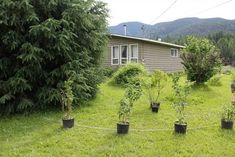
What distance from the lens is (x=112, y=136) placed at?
626 centimetres

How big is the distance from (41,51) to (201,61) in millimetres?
7538

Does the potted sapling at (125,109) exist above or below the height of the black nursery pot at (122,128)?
above

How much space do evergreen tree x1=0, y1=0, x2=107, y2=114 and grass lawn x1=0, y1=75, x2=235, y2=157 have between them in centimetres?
55

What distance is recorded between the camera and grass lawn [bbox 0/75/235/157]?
5547mm

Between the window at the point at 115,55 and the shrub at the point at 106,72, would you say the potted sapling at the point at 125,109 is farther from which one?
the window at the point at 115,55

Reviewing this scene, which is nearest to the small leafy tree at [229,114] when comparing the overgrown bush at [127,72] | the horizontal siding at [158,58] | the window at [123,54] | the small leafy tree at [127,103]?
the small leafy tree at [127,103]

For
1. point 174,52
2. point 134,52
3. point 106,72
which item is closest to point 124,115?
point 106,72

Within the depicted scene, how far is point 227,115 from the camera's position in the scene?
7059 mm

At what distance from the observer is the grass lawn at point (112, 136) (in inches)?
218

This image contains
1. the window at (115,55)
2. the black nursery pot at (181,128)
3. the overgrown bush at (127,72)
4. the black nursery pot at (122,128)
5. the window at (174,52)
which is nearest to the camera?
the black nursery pot at (122,128)

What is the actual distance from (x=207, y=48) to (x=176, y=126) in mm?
7702

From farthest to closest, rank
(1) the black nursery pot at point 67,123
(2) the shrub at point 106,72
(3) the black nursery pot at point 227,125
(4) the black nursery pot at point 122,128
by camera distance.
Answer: (2) the shrub at point 106,72 → (3) the black nursery pot at point 227,125 → (1) the black nursery pot at point 67,123 → (4) the black nursery pot at point 122,128

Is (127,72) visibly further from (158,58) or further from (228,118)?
(158,58)

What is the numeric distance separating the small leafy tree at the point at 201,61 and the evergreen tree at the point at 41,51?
587 centimetres
